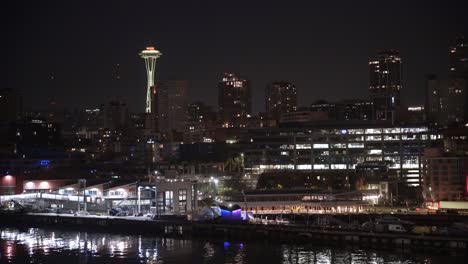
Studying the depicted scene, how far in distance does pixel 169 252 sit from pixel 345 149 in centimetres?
3195

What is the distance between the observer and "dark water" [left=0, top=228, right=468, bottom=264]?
86.6 feet

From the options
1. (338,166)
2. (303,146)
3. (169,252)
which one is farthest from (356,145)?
(169,252)

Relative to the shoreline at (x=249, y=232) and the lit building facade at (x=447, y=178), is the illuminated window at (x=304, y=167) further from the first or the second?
the shoreline at (x=249, y=232)

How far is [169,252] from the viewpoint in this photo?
28.5 m

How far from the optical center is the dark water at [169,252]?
26391 mm

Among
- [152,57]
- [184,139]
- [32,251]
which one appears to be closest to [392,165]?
[32,251]

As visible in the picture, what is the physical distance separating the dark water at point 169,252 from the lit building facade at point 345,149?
26687mm

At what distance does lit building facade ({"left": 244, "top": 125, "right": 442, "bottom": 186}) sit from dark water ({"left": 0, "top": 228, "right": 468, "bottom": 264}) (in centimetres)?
2669

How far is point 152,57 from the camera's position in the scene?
104 m

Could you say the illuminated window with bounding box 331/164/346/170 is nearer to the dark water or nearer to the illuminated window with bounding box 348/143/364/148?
the illuminated window with bounding box 348/143/364/148

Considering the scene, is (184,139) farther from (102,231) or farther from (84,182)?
(102,231)

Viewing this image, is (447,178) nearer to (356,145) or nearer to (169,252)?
(356,145)

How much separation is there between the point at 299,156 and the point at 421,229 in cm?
2941

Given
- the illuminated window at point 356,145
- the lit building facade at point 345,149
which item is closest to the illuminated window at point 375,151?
the lit building facade at point 345,149
